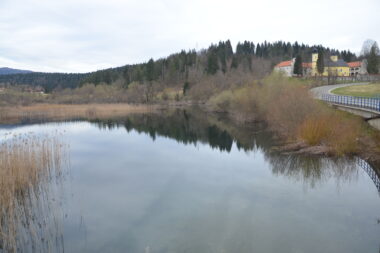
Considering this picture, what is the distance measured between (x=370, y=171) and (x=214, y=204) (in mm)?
8763

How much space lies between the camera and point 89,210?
1056 centimetres

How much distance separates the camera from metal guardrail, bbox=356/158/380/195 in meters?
12.8

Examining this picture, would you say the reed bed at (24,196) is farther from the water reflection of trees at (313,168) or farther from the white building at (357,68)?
the white building at (357,68)

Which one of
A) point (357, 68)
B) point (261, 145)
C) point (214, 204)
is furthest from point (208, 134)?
point (357, 68)

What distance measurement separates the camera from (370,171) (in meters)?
14.3

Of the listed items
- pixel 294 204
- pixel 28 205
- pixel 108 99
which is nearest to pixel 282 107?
pixel 294 204

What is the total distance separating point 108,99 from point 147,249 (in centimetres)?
7242

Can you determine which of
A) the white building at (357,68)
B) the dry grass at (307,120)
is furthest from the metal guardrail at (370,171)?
the white building at (357,68)

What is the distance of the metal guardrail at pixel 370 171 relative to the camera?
12805 mm

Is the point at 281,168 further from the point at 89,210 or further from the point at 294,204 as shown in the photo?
the point at 89,210

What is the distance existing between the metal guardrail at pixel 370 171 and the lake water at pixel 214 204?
190 millimetres

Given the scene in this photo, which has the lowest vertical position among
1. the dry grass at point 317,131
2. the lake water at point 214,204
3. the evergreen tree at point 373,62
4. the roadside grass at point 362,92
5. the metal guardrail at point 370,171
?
the lake water at point 214,204

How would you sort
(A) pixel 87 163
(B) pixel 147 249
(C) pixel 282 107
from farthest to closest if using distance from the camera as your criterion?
1. (C) pixel 282 107
2. (A) pixel 87 163
3. (B) pixel 147 249

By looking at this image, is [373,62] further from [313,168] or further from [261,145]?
[313,168]
